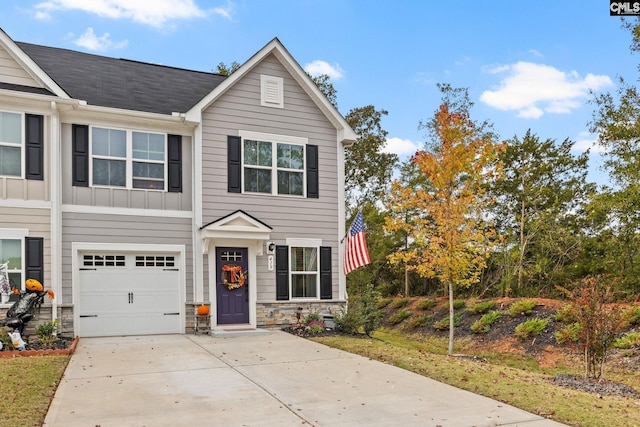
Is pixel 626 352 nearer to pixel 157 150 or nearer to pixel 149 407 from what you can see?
pixel 149 407

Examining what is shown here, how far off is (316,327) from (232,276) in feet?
8.00

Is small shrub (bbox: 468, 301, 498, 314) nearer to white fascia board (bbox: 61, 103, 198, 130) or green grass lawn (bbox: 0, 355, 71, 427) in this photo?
white fascia board (bbox: 61, 103, 198, 130)

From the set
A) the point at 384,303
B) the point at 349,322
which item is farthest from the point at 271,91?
the point at 384,303

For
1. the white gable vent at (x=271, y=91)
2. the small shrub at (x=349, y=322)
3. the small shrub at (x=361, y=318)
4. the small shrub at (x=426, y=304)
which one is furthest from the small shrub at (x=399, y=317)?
the white gable vent at (x=271, y=91)

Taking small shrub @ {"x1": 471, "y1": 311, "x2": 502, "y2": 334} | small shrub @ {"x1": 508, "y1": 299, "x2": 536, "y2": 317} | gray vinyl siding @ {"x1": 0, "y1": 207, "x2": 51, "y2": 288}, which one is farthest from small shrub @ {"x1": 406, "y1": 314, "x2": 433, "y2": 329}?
gray vinyl siding @ {"x1": 0, "y1": 207, "x2": 51, "y2": 288}

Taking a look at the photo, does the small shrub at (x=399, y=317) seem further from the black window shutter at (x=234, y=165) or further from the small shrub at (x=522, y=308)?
the black window shutter at (x=234, y=165)

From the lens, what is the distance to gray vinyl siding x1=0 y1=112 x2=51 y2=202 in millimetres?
11312

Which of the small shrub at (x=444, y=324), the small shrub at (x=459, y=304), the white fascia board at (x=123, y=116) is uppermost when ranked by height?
the white fascia board at (x=123, y=116)

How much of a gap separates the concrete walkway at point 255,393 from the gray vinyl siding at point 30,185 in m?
3.64

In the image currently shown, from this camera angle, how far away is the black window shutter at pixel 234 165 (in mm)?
13258

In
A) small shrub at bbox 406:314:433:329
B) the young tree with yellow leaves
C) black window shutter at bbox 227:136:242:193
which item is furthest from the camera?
small shrub at bbox 406:314:433:329

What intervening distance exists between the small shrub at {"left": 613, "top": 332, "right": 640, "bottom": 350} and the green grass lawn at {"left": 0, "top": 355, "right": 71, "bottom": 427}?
35.7 feet

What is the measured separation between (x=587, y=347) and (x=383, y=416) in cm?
459

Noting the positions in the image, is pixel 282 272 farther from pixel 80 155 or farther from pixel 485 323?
pixel 485 323
